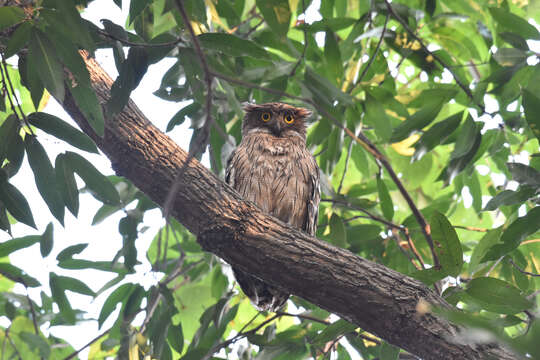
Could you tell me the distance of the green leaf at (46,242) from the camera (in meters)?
3.54

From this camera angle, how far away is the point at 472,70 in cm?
406

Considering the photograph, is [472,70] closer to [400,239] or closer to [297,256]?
[400,239]

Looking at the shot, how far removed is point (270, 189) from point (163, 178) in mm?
1344

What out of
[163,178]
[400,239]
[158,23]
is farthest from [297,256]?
[400,239]

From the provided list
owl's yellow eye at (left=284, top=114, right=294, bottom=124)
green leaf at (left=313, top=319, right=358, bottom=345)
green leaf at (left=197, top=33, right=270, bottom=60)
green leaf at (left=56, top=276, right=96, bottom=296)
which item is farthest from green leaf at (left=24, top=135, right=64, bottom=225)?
owl's yellow eye at (left=284, top=114, right=294, bottom=124)

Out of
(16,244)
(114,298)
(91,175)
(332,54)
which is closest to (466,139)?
(332,54)

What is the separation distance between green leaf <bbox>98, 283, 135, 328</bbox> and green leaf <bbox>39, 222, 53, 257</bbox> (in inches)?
23.5

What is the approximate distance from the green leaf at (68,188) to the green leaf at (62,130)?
0.48 feet

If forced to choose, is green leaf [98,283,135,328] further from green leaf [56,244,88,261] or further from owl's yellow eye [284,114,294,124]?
→ owl's yellow eye [284,114,294,124]

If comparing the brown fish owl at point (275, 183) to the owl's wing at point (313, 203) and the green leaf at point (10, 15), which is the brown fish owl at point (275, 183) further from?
the green leaf at point (10, 15)

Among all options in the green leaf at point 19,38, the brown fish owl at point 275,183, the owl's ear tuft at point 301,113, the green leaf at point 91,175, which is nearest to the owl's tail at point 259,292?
the brown fish owl at point 275,183

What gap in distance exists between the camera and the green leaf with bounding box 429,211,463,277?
2.25 m

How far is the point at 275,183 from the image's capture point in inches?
151

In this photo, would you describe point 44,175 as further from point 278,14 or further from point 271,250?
point 278,14
